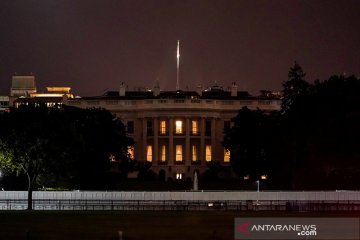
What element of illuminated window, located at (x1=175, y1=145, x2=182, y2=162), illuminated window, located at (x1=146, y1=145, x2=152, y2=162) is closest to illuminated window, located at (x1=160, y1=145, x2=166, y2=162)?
illuminated window, located at (x1=175, y1=145, x2=182, y2=162)

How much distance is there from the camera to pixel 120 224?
67500 millimetres

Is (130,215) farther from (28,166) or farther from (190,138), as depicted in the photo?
(190,138)

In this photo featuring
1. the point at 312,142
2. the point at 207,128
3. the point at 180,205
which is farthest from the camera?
the point at 207,128

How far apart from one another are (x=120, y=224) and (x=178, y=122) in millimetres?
112845

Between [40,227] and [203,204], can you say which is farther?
[203,204]

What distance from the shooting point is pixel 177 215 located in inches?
3078

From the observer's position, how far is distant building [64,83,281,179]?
17662 cm

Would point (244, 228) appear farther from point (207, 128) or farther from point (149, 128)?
point (149, 128)

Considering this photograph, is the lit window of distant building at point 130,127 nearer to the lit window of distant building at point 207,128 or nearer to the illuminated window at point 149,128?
the illuminated window at point 149,128

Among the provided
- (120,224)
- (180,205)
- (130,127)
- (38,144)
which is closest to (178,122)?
(130,127)

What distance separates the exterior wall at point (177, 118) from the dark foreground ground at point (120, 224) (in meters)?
94.1

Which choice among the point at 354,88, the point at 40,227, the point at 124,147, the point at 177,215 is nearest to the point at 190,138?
the point at 124,147

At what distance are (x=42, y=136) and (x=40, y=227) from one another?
25269 mm

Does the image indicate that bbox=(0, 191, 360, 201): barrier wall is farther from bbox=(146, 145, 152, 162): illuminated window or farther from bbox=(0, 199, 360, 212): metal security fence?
bbox=(146, 145, 152, 162): illuminated window
